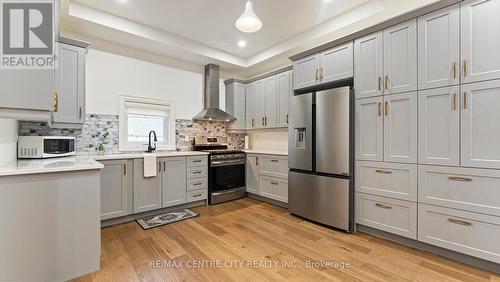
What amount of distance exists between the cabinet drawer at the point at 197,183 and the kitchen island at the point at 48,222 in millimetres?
1779

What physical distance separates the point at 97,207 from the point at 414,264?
9.44ft

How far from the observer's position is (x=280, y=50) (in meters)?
3.95

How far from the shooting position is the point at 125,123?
358 centimetres

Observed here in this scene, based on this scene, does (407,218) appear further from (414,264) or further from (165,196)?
(165,196)

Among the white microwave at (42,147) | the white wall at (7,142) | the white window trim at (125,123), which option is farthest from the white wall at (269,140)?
the white wall at (7,142)

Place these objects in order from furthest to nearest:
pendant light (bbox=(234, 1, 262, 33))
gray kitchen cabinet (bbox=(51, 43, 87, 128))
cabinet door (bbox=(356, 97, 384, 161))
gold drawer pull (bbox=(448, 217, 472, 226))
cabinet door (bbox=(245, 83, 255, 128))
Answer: cabinet door (bbox=(245, 83, 255, 128)) → gray kitchen cabinet (bbox=(51, 43, 87, 128)) → cabinet door (bbox=(356, 97, 384, 161)) → pendant light (bbox=(234, 1, 262, 33)) → gold drawer pull (bbox=(448, 217, 472, 226))

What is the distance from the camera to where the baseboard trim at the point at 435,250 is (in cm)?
191

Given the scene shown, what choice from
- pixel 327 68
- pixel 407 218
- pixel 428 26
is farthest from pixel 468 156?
pixel 327 68

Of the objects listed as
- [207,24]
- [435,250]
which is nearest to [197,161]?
[207,24]

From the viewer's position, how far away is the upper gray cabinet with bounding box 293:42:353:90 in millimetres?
2807

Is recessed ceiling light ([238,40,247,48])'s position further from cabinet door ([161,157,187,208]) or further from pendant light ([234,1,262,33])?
cabinet door ([161,157,187,208])

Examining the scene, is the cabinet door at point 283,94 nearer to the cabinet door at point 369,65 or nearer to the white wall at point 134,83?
the cabinet door at point 369,65

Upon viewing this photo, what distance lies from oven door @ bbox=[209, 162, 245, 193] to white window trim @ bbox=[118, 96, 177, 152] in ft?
3.09

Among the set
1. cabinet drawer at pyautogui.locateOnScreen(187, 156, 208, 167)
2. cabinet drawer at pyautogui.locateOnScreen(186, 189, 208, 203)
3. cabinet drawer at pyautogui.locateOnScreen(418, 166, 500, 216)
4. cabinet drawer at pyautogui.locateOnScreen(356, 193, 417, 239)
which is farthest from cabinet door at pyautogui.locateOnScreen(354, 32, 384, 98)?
cabinet drawer at pyautogui.locateOnScreen(186, 189, 208, 203)
